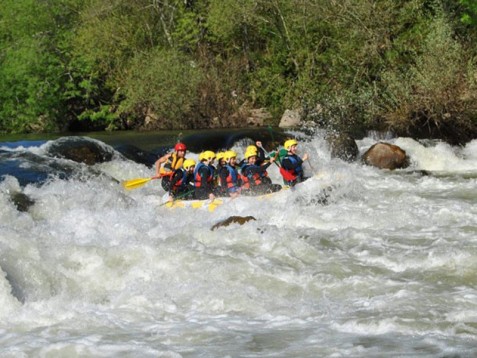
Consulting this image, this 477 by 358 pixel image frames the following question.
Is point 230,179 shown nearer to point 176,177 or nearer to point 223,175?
point 223,175

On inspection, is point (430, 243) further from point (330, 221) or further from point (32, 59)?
point (32, 59)

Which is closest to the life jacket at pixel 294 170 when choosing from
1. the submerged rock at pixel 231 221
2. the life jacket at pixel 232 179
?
the life jacket at pixel 232 179

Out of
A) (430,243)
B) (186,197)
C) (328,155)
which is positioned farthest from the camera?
(328,155)

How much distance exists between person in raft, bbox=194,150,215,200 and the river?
0.67 metres

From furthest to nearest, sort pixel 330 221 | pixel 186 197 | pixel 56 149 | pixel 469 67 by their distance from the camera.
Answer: pixel 469 67
pixel 56 149
pixel 186 197
pixel 330 221

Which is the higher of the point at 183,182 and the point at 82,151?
the point at 82,151

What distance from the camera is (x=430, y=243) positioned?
9617 millimetres

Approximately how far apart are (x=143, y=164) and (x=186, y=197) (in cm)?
429

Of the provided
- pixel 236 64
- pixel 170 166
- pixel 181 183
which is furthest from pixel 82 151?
pixel 236 64

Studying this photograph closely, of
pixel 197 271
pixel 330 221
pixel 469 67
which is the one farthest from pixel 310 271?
pixel 469 67

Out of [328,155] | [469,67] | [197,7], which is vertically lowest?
[328,155]

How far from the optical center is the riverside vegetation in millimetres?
20484

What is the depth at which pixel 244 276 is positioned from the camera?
8172 mm

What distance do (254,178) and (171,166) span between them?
151 cm
